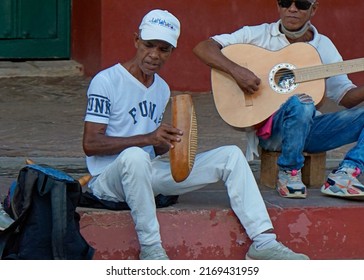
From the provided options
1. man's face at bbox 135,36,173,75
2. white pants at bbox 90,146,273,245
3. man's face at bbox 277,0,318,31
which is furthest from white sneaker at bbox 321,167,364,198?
man's face at bbox 135,36,173,75

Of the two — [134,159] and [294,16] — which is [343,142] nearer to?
[294,16]

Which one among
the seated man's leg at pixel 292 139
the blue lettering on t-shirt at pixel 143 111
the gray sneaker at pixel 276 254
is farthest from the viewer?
the seated man's leg at pixel 292 139

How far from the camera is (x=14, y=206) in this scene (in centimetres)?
402

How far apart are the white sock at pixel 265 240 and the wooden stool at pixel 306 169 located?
0.66m

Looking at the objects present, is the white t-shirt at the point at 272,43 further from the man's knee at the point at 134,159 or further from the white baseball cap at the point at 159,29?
the man's knee at the point at 134,159

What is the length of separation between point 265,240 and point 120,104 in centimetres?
84

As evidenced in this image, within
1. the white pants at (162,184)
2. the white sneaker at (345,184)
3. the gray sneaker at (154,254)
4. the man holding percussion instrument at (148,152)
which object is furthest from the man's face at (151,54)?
the white sneaker at (345,184)

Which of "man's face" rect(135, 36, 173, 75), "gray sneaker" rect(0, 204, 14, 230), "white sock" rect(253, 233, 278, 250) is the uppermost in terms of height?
"man's face" rect(135, 36, 173, 75)

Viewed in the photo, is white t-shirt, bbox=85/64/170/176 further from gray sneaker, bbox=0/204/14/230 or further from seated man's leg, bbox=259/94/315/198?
seated man's leg, bbox=259/94/315/198

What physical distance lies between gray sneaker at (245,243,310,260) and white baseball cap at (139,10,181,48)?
0.95 meters

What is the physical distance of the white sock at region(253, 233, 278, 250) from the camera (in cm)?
436

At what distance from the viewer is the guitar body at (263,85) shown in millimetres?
4789

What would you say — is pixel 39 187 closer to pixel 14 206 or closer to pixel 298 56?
pixel 14 206
